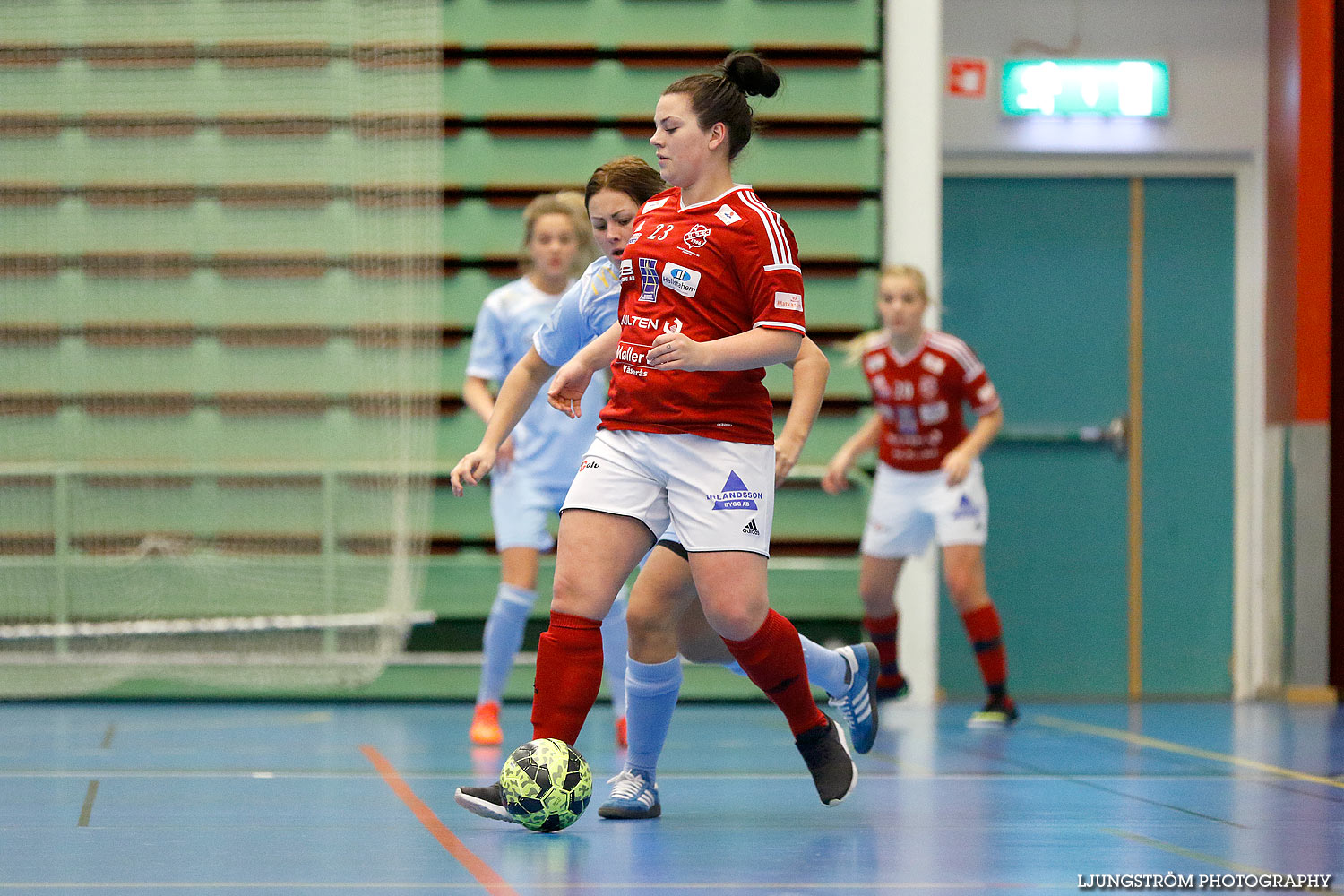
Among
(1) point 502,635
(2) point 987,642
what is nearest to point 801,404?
(1) point 502,635

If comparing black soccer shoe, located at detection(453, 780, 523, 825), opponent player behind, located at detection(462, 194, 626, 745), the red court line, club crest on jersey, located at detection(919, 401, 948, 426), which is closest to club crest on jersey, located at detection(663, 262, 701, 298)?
black soccer shoe, located at detection(453, 780, 523, 825)

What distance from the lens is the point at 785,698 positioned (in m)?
3.14

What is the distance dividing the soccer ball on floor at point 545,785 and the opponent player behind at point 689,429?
0.19 feet

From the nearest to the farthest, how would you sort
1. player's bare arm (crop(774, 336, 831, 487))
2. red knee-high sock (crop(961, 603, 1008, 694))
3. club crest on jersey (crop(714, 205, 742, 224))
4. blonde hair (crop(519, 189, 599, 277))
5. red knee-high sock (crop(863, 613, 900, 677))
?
club crest on jersey (crop(714, 205, 742, 224))
player's bare arm (crop(774, 336, 831, 487))
blonde hair (crop(519, 189, 599, 277))
red knee-high sock (crop(961, 603, 1008, 694))
red knee-high sock (crop(863, 613, 900, 677))

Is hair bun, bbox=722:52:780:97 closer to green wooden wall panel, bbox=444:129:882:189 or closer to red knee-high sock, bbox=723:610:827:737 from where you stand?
red knee-high sock, bbox=723:610:827:737

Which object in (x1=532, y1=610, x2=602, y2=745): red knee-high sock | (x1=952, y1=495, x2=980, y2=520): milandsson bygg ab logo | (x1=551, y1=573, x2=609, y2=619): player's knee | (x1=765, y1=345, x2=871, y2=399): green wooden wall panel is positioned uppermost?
(x1=765, y1=345, x2=871, y2=399): green wooden wall panel

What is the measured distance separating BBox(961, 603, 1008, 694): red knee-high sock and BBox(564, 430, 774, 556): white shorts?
9.12 feet

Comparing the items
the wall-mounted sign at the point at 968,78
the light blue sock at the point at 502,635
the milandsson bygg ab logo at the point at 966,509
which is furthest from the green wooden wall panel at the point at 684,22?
the light blue sock at the point at 502,635

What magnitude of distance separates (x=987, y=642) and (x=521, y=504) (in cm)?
183

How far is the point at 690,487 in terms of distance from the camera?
294 centimetres

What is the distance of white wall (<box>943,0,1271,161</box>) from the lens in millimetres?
6902

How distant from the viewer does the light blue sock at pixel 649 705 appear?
317 cm

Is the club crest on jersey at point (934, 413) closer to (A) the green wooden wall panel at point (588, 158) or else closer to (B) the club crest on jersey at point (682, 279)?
(A) the green wooden wall panel at point (588, 158)

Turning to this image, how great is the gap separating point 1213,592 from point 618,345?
4779 millimetres
